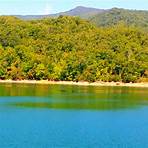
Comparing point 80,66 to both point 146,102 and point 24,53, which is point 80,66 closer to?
point 24,53

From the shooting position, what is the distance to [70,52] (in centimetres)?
10012

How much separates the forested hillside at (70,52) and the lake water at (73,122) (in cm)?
3217

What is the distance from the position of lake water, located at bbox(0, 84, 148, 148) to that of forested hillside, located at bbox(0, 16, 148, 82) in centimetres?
3217

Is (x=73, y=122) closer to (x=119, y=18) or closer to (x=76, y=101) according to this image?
(x=76, y=101)

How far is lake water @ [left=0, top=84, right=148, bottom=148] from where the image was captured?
2856 centimetres

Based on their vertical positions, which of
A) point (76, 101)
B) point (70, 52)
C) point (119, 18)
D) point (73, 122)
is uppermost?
point (73, 122)

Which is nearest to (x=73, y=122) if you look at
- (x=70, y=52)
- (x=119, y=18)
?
(x=70, y=52)

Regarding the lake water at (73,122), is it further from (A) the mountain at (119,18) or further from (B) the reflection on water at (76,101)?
(A) the mountain at (119,18)

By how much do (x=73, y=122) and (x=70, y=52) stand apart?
64.2m

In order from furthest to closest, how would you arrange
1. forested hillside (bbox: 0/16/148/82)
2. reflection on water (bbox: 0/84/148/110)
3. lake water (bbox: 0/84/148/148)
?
forested hillside (bbox: 0/16/148/82), reflection on water (bbox: 0/84/148/110), lake water (bbox: 0/84/148/148)

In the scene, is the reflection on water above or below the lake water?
below

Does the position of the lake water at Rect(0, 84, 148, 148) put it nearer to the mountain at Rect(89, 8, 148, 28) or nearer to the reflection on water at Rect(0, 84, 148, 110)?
the reflection on water at Rect(0, 84, 148, 110)

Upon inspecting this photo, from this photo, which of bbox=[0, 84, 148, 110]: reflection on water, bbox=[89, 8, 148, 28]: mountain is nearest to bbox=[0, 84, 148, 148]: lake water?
bbox=[0, 84, 148, 110]: reflection on water

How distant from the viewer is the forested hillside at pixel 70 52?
8906 cm
